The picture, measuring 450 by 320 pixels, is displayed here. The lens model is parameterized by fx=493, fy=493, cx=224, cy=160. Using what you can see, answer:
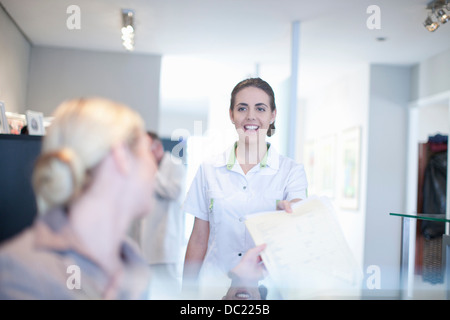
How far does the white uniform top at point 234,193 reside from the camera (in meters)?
1.12

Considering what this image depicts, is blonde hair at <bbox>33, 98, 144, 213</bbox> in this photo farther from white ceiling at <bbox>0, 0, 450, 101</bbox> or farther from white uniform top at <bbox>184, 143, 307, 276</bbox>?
white ceiling at <bbox>0, 0, 450, 101</bbox>

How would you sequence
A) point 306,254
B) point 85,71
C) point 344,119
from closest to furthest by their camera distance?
point 306,254 → point 85,71 → point 344,119

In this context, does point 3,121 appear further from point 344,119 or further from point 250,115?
point 344,119

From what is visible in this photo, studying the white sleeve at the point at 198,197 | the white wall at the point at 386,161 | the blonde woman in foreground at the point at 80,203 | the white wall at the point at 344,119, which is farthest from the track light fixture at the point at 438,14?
the blonde woman in foreground at the point at 80,203

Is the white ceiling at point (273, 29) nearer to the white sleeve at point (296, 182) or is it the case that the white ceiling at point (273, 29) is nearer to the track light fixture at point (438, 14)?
the track light fixture at point (438, 14)

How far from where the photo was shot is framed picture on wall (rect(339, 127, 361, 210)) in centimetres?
486

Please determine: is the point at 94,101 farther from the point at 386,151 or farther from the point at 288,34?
the point at 386,151

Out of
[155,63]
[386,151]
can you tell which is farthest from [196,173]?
[386,151]

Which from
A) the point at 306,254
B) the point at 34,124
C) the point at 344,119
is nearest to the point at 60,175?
the point at 306,254

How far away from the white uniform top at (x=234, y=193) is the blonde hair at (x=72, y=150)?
0.52m

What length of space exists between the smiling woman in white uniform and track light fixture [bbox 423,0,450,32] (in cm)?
197

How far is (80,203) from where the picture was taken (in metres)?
0.58

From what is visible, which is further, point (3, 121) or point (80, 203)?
point (3, 121)

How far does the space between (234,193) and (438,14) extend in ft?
7.16
